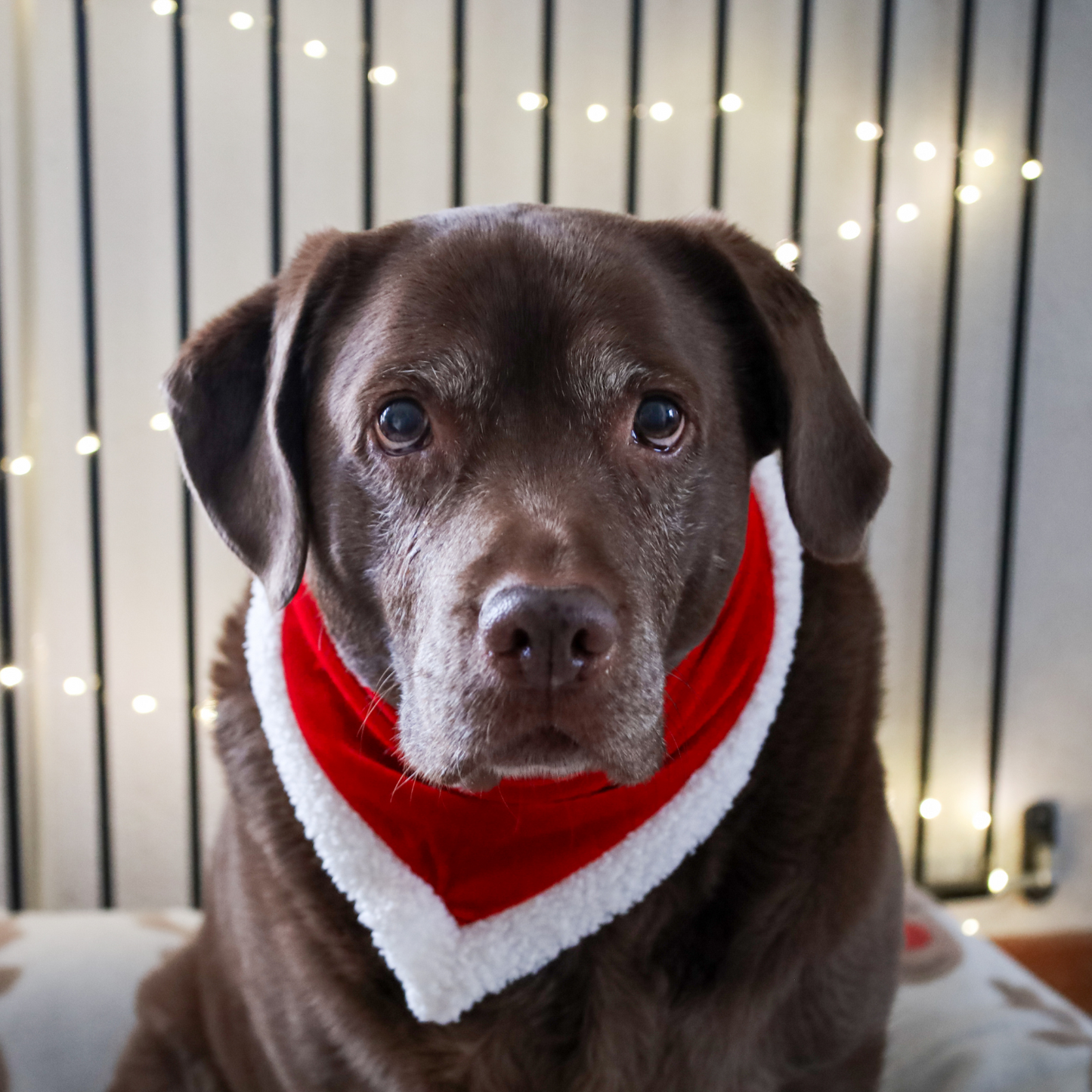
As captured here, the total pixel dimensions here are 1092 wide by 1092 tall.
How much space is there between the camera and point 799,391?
1016 mm

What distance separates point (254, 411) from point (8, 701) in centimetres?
139

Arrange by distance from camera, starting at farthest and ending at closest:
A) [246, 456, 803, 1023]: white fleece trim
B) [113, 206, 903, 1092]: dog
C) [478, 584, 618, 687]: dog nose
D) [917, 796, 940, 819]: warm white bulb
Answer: [917, 796, 940, 819]: warm white bulb < [246, 456, 803, 1023]: white fleece trim < [113, 206, 903, 1092]: dog < [478, 584, 618, 687]: dog nose

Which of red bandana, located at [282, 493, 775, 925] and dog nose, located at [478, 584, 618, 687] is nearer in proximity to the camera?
dog nose, located at [478, 584, 618, 687]

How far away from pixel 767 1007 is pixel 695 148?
171cm

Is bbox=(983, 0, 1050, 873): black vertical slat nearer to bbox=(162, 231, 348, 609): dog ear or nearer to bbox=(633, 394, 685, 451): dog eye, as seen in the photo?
bbox=(633, 394, 685, 451): dog eye

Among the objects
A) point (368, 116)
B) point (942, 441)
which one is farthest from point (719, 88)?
point (942, 441)

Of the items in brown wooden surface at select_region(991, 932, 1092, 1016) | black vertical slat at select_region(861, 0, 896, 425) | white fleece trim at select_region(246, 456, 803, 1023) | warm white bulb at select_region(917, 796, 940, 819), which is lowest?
brown wooden surface at select_region(991, 932, 1092, 1016)

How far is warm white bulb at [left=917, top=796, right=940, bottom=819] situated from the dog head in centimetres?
141

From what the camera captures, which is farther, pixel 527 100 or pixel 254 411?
pixel 527 100

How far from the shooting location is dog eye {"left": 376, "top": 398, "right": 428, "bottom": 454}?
3.18ft

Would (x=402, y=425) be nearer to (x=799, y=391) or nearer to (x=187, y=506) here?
(x=799, y=391)

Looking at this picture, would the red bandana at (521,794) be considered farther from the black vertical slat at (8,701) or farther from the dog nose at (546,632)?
the black vertical slat at (8,701)

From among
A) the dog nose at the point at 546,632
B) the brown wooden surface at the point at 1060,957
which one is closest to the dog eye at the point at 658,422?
the dog nose at the point at 546,632

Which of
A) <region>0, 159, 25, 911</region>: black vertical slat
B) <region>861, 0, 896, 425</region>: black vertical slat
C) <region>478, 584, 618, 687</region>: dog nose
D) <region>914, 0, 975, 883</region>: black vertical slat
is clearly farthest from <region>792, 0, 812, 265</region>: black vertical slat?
<region>0, 159, 25, 911</region>: black vertical slat
